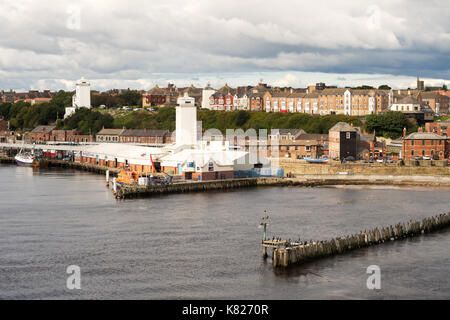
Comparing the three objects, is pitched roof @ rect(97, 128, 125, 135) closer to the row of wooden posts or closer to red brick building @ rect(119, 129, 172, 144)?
red brick building @ rect(119, 129, 172, 144)

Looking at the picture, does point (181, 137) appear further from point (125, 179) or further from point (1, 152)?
point (1, 152)

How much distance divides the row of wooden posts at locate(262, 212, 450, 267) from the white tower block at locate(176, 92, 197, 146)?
33407 millimetres

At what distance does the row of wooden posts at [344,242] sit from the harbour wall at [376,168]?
23249 mm

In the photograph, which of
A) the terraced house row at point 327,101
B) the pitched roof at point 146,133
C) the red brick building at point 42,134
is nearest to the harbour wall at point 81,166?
the pitched roof at point 146,133

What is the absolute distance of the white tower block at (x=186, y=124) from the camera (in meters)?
71.5

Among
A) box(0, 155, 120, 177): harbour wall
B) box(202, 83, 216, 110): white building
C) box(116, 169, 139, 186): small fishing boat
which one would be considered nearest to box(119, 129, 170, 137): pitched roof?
box(0, 155, 120, 177): harbour wall

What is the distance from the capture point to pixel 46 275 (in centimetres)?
2995

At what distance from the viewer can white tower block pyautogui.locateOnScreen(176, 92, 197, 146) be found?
71.5 m

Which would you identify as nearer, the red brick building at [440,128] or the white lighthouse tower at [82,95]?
the red brick building at [440,128]

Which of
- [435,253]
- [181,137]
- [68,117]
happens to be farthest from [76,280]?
[68,117]

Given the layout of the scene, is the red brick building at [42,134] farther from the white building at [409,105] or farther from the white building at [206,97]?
the white building at [409,105]

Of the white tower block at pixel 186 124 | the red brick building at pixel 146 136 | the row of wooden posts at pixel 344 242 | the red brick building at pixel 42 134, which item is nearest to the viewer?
the row of wooden posts at pixel 344 242
